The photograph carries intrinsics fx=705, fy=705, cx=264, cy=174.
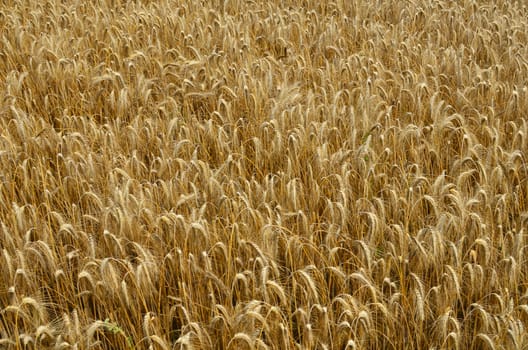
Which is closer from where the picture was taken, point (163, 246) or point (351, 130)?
point (163, 246)

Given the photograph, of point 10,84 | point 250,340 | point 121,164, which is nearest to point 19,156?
point 121,164

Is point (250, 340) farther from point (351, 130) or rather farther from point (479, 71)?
point (479, 71)

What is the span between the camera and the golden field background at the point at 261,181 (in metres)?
2.31

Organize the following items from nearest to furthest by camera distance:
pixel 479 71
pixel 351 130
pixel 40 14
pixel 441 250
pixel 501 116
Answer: pixel 441 250
pixel 351 130
pixel 501 116
pixel 479 71
pixel 40 14

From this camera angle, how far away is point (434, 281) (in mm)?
2566

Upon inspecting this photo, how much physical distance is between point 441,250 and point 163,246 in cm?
102

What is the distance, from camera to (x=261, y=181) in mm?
3273

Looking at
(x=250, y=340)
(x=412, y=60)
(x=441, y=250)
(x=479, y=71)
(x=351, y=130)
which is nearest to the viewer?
(x=250, y=340)

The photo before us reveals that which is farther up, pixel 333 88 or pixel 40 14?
pixel 40 14

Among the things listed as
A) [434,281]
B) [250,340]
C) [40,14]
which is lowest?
[434,281]

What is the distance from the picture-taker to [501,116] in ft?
12.5

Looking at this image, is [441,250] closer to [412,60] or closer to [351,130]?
[351,130]

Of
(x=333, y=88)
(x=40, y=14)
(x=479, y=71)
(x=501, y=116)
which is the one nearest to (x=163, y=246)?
(x=333, y=88)

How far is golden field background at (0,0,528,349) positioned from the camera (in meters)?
2.31
